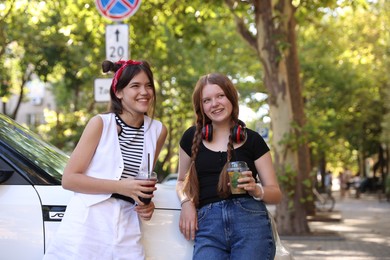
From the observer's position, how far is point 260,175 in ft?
12.9

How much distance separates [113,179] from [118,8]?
6395 mm

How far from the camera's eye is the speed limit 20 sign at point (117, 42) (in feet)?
32.1

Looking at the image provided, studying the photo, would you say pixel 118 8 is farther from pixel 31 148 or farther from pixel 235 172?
pixel 235 172

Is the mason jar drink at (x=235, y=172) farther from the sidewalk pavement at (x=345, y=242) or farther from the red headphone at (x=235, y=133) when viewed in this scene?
the sidewalk pavement at (x=345, y=242)

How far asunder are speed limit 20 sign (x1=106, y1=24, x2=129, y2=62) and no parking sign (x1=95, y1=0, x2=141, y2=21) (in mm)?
244

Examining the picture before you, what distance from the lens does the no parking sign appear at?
9.59 m

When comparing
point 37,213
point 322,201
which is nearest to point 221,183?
point 37,213

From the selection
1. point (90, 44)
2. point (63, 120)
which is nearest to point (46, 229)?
point (90, 44)

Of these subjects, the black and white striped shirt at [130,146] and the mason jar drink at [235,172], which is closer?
the mason jar drink at [235,172]

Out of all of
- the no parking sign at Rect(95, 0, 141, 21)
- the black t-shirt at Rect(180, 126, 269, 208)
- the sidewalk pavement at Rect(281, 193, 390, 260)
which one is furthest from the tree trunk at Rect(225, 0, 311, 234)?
the black t-shirt at Rect(180, 126, 269, 208)

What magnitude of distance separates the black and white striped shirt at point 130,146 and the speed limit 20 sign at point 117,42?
19.9ft

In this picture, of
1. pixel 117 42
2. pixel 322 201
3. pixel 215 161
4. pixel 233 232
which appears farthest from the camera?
pixel 322 201

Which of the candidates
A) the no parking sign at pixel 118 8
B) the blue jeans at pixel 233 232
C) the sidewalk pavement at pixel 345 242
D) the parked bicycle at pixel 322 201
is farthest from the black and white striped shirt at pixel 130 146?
the parked bicycle at pixel 322 201

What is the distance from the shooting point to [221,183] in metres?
3.74
